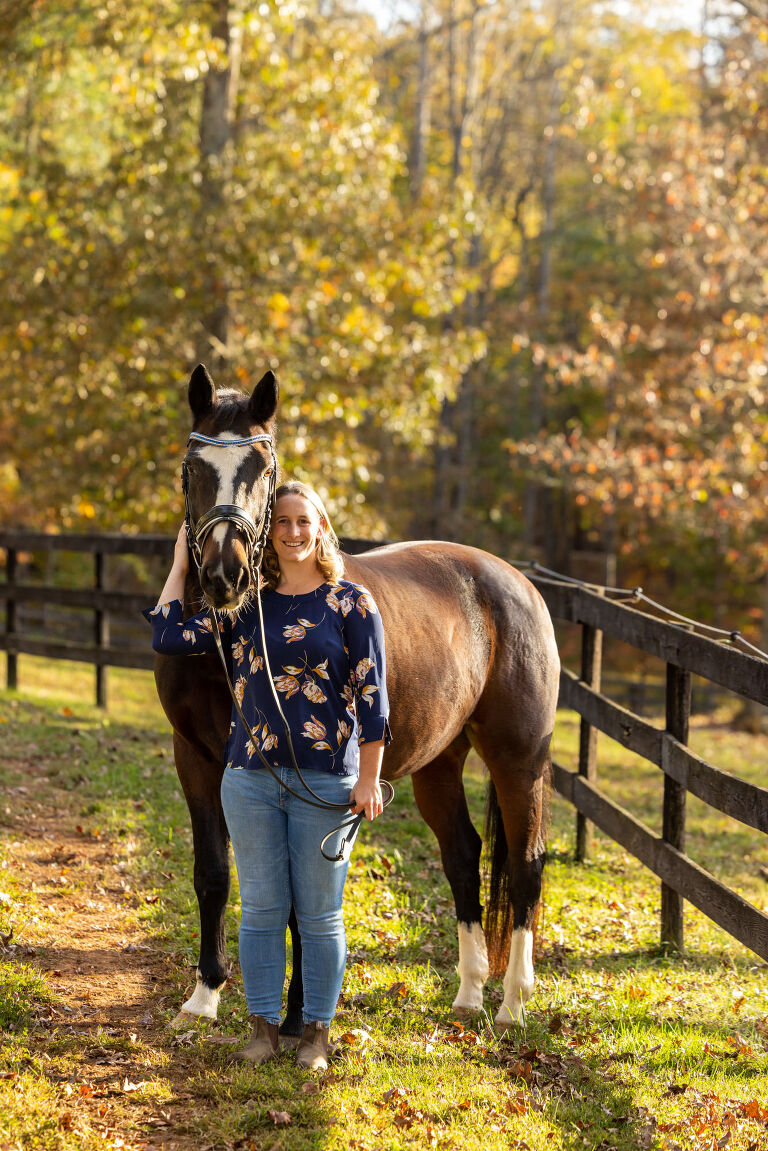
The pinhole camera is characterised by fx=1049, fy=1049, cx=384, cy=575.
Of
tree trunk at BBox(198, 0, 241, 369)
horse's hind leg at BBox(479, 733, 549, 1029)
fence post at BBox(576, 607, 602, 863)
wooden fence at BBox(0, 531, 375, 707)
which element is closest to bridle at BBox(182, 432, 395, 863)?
horse's hind leg at BBox(479, 733, 549, 1029)

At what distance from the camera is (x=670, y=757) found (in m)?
4.64

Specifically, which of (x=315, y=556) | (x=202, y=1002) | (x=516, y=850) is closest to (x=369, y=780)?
(x=315, y=556)

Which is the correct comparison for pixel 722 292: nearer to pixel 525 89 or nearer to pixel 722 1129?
pixel 722 1129

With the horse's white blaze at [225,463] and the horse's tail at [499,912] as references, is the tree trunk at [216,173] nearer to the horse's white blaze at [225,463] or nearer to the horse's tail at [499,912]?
the horse's tail at [499,912]

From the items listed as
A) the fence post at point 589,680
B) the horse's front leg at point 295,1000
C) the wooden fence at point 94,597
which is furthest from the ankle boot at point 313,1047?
the wooden fence at point 94,597

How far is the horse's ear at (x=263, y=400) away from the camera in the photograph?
Answer: 10.5 feet

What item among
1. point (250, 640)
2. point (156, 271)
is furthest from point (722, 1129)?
point (156, 271)

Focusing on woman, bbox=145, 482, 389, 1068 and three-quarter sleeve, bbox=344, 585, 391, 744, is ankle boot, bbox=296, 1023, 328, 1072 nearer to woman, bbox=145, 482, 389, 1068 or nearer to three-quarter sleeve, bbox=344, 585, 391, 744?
woman, bbox=145, 482, 389, 1068

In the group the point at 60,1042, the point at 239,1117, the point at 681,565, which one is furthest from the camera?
the point at 681,565

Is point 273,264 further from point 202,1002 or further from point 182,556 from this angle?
point 202,1002

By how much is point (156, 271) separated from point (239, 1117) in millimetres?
9566

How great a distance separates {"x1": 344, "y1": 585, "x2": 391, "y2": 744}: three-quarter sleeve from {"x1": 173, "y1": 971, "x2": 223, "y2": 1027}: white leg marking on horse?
45.4 inches

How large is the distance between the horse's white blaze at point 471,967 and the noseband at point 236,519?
188cm

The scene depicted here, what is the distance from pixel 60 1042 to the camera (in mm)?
3355
